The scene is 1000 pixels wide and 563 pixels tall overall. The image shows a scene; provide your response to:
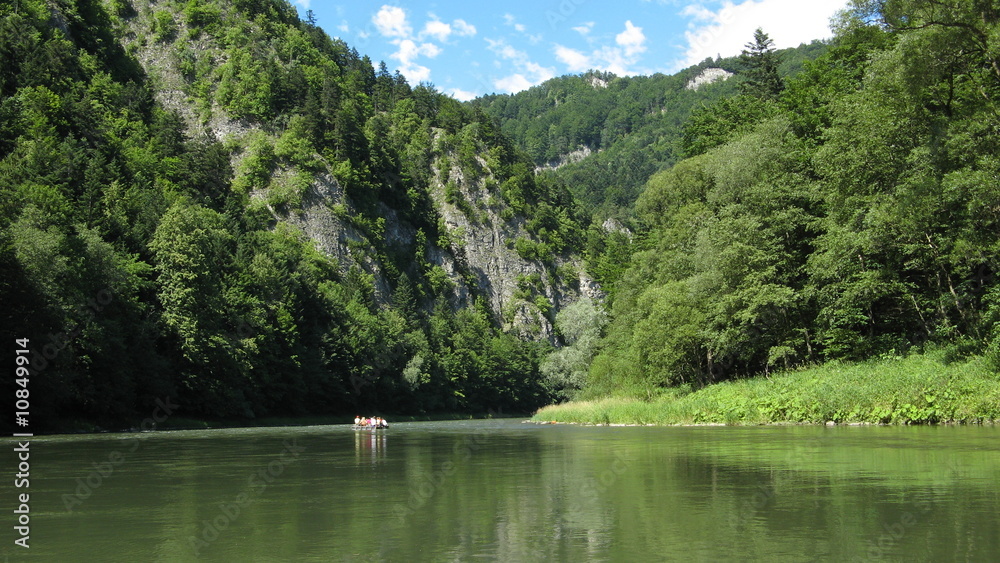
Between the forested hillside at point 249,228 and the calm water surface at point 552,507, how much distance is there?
38025 millimetres

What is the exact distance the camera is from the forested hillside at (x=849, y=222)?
113 feet

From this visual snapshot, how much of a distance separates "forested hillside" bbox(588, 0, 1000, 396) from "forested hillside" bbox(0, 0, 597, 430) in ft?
127

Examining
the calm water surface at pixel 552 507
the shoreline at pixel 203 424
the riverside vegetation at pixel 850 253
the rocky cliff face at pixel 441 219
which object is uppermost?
the rocky cliff face at pixel 441 219

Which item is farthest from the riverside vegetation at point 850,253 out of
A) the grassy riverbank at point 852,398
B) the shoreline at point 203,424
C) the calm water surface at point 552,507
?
the shoreline at point 203,424

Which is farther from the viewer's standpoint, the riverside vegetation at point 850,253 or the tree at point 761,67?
the tree at point 761,67

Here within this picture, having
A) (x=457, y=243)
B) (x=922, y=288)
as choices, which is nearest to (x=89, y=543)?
(x=922, y=288)

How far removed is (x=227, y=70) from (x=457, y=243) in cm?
5746

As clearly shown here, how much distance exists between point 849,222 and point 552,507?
112ft

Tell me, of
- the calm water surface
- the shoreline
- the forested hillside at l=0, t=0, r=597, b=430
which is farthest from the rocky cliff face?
the calm water surface

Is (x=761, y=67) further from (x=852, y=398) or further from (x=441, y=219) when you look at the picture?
(x=441, y=219)

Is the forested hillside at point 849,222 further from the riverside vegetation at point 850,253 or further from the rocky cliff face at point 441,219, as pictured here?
the rocky cliff face at point 441,219

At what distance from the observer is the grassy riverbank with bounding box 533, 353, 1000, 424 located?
2945 centimetres

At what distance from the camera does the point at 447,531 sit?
10719mm

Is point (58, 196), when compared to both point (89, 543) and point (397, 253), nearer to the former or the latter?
point (89, 543)
